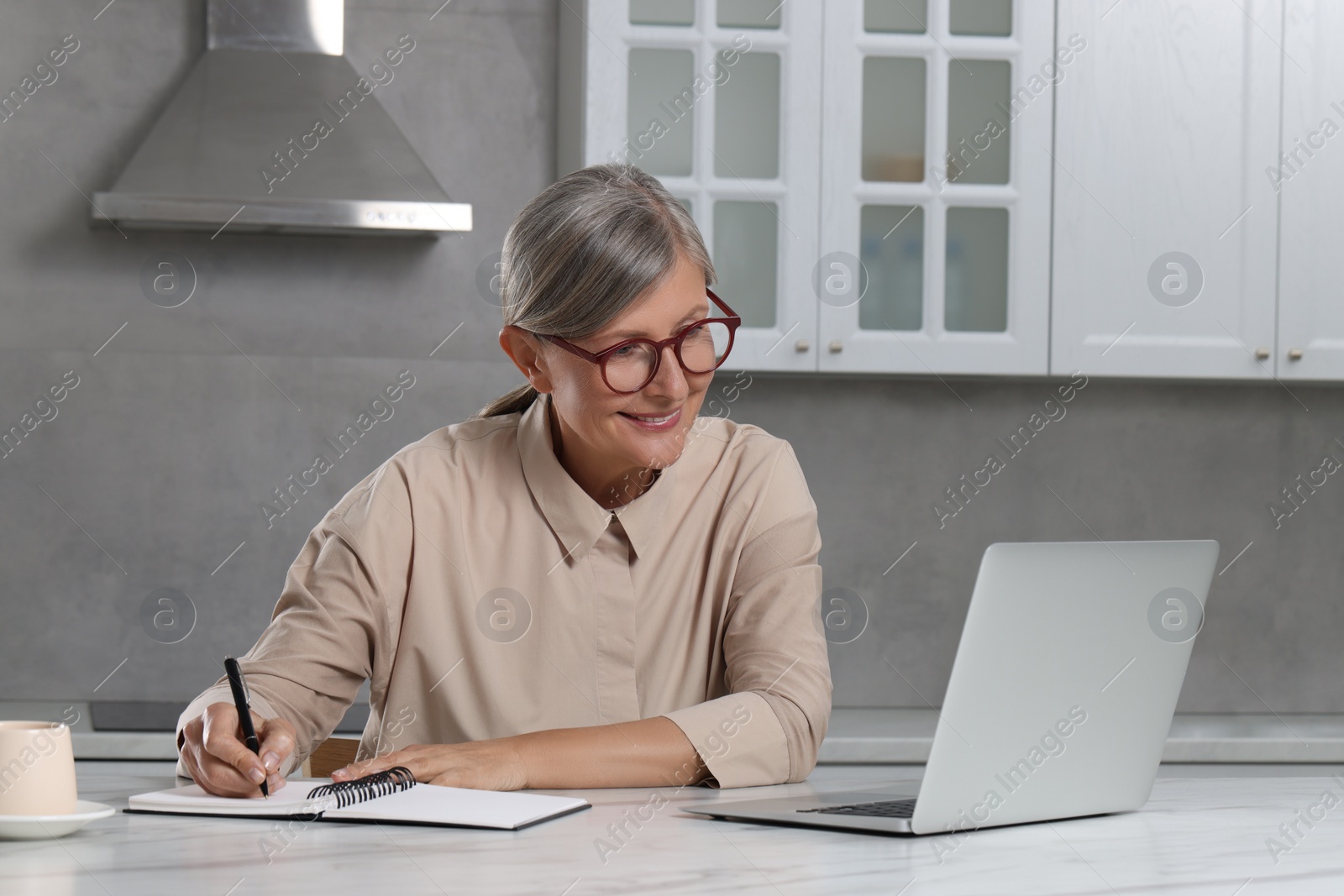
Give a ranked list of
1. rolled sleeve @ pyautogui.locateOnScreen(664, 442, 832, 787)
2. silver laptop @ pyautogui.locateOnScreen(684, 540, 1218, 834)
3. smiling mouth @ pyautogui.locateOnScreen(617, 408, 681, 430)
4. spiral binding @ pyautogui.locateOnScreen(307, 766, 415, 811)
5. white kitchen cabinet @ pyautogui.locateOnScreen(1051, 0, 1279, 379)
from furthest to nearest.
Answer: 1. white kitchen cabinet @ pyautogui.locateOnScreen(1051, 0, 1279, 379)
2. smiling mouth @ pyautogui.locateOnScreen(617, 408, 681, 430)
3. rolled sleeve @ pyautogui.locateOnScreen(664, 442, 832, 787)
4. spiral binding @ pyautogui.locateOnScreen(307, 766, 415, 811)
5. silver laptop @ pyautogui.locateOnScreen(684, 540, 1218, 834)

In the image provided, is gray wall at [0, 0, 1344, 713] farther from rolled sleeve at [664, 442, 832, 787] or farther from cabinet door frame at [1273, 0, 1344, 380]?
rolled sleeve at [664, 442, 832, 787]

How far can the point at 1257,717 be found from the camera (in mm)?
2965

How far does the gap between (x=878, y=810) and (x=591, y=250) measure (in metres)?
0.61

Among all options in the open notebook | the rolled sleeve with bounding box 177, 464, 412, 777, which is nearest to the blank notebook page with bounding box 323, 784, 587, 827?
the open notebook

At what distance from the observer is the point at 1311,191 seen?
2754mm

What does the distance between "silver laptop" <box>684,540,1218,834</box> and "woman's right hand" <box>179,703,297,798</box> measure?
1.09ft

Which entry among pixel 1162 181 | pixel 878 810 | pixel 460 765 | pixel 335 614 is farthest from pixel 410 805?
pixel 1162 181

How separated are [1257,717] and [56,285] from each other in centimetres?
269

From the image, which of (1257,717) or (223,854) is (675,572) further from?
(1257,717)

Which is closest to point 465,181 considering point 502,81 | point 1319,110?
point 502,81

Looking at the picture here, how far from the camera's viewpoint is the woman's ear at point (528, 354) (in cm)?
146

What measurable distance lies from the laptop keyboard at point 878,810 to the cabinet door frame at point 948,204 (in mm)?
1694

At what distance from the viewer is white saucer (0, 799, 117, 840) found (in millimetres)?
897

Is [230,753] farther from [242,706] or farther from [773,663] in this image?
[773,663]
